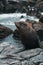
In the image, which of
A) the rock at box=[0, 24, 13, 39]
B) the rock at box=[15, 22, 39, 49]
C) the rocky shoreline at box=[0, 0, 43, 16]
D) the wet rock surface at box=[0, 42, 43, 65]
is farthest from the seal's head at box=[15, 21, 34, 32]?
the rocky shoreline at box=[0, 0, 43, 16]

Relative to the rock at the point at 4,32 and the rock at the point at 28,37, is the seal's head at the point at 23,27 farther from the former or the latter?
the rock at the point at 4,32

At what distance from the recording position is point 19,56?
484 inches

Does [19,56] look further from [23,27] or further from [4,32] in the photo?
[4,32]

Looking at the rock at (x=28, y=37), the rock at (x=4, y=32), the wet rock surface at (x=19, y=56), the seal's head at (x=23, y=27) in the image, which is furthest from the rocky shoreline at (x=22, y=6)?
the wet rock surface at (x=19, y=56)

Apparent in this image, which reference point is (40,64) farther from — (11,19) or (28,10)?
(28,10)

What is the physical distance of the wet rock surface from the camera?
37.9 feet

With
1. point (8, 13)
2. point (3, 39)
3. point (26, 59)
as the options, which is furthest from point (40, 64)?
point (8, 13)

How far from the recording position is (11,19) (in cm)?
2155

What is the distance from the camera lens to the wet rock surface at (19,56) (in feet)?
37.9

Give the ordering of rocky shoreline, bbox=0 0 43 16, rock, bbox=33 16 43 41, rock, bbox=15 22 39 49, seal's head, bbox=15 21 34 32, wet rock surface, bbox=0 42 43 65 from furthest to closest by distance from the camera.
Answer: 1. rocky shoreline, bbox=0 0 43 16
2. rock, bbox=33 16 43 41
3. seal's head, bbox=15 21 34 32
4. rock, bbox=15 22 39 49
5. wet rock surface, bbox=0 42 43 65

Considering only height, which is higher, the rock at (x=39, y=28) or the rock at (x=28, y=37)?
the rock at (x=39, y=28)

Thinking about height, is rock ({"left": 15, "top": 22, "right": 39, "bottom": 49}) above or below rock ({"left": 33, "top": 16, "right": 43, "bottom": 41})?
below

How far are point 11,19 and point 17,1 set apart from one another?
7.57 m

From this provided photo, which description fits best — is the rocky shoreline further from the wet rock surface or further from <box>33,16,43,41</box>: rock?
the wet rock surface
